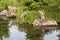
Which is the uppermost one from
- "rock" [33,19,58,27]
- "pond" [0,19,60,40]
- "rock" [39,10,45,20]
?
"rock" [39,10,45,20]

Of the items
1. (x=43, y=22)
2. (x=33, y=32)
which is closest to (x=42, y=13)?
(x=43, y=22)

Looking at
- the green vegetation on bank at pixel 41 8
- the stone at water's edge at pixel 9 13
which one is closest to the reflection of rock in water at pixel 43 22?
the green vegetation on bank at pixel 41 8

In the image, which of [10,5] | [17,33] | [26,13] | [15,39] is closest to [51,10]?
[26,13]

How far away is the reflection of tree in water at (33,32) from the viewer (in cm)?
2364

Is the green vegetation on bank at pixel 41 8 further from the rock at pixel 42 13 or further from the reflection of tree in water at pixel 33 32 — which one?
the reflection of tree in water at pixel 33 32

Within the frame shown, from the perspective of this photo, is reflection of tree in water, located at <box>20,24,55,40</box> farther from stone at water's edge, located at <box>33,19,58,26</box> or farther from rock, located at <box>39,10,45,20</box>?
rock, located at <box>39,10,45,20</box>

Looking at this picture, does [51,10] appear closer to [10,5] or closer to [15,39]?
[15,39]

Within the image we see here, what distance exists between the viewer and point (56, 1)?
29719 millimetres

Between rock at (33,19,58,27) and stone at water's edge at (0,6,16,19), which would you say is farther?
stone at water's edge at (0,6,16,19)

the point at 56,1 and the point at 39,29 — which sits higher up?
the point at 56,1

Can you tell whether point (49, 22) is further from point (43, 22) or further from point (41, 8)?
point (41, 8)

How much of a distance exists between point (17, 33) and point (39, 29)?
2.24 meters

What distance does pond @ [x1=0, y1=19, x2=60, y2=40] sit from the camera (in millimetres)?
23625

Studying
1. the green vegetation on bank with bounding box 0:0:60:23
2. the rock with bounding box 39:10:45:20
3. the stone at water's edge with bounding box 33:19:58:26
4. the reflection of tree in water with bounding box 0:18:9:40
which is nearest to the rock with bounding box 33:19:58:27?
the stone at water's edge with bounding box 33:19:58:26
